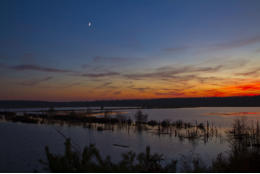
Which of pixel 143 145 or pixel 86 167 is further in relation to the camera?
pixel 143 145

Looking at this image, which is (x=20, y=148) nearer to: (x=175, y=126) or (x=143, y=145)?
(x=143, y=145)

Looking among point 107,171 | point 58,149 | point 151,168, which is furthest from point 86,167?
point 58,149

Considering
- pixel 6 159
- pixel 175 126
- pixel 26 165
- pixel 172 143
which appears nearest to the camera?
pixel 26 165

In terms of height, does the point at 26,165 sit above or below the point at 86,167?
below

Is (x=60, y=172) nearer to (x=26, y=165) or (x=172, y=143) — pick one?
(x=26, y=165)

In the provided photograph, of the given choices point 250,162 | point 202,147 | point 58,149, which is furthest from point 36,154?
point 202,147

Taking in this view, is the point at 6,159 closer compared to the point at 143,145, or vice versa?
the point at 6,159

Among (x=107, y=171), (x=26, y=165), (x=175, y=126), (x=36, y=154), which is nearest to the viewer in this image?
(x=107, y=171)

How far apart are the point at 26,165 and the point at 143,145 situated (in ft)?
40.4

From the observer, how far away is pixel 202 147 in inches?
811

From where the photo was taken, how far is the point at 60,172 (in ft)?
13.4

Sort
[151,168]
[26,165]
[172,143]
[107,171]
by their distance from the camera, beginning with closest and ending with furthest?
[107,171] < [151,168] < [26,165] < [172,143]

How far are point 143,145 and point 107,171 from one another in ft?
59.6

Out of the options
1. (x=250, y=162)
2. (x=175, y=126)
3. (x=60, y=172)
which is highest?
(x=60, y=172)
